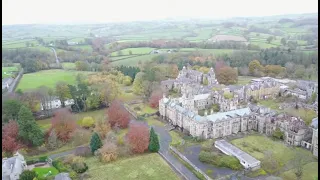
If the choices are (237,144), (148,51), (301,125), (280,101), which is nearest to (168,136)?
(237,144)

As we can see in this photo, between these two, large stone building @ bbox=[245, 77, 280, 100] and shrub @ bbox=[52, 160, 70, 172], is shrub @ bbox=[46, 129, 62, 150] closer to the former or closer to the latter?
shrub @ bbox=[52, 160, 70, 172]

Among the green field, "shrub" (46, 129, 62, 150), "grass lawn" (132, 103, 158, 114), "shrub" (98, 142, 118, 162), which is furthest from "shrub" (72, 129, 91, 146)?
the green field

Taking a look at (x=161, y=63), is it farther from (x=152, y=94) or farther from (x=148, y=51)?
(x=152, y=94)

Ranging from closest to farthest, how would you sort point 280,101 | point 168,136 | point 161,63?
1. point 168,136
2. point 280,101
3. point 161,63

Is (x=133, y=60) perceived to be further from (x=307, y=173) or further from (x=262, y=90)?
(x=307, y=173)

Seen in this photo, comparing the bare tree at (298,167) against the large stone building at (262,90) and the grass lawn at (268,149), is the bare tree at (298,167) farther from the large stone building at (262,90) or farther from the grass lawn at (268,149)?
the large stone building at (262,90)

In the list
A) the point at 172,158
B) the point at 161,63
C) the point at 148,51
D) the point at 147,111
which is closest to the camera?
the point at 172,158

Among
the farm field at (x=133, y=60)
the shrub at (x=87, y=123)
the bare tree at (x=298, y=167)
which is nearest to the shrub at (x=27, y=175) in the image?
the shrub at (x=87, y=123)
